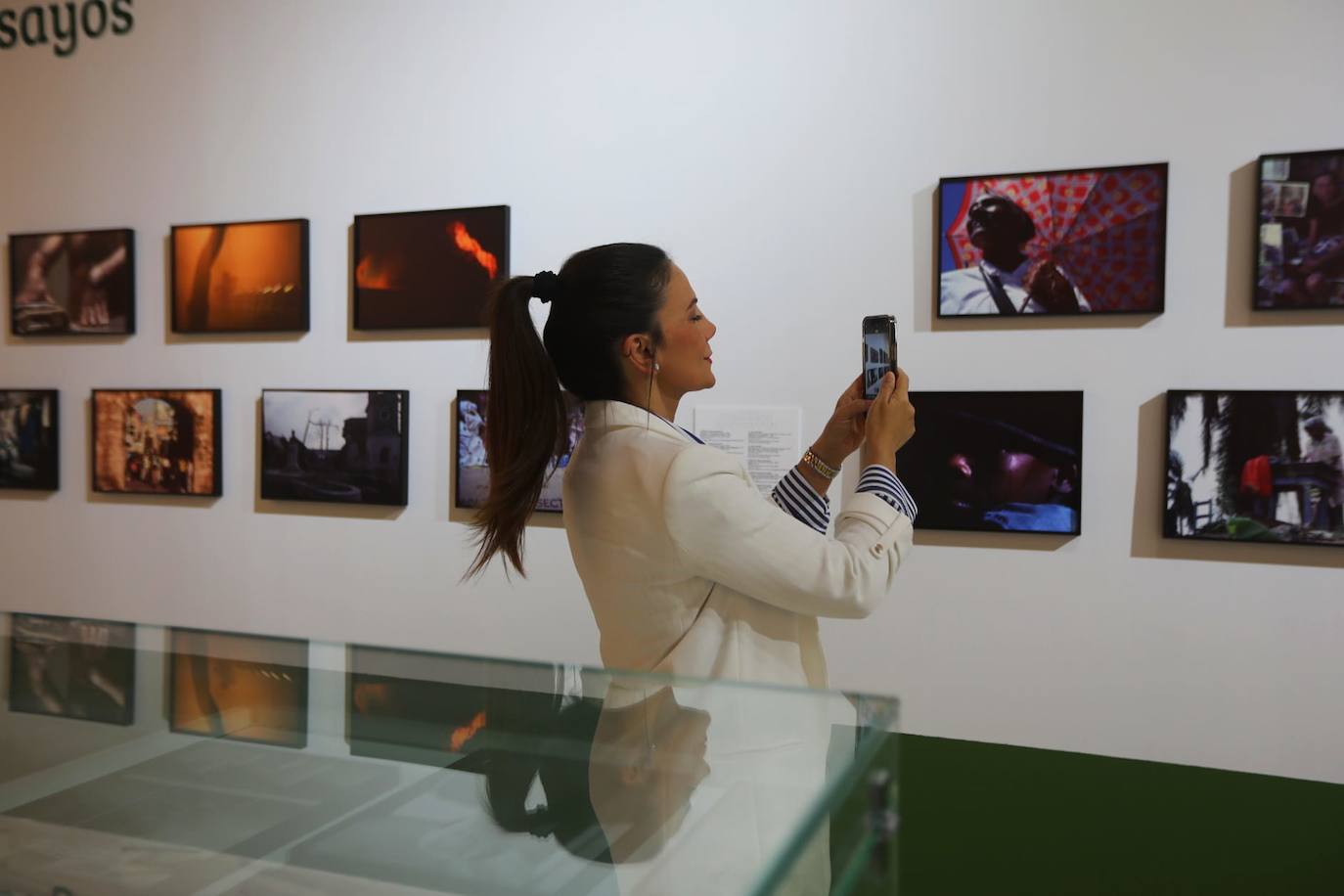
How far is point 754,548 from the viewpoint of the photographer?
81.0 inches

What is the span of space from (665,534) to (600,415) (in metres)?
0.32

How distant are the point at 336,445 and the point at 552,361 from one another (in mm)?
3001

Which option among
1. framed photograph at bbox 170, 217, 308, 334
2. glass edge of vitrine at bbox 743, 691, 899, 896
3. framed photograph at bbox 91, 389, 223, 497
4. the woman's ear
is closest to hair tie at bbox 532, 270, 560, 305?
the woman's ear

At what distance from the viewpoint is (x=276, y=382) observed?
5.21 meters

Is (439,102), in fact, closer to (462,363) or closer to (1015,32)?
(462,363)

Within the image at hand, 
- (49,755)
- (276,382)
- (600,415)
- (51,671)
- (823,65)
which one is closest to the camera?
(49,755)

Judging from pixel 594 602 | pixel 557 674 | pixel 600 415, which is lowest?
pixel 594 602

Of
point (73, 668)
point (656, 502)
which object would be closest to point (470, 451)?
point (656, 502)

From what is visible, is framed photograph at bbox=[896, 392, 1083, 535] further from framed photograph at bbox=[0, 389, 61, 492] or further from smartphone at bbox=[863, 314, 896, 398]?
framed photograph at bbox=[0, 389, 61, 492]

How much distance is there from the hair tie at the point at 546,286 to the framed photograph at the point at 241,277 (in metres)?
3.10

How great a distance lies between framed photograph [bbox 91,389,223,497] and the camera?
17.4ft

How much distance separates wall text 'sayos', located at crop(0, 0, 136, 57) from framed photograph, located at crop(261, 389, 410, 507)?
2172mm

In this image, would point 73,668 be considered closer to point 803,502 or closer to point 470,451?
point 803,502

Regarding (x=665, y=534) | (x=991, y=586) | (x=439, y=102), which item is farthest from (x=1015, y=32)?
(x=665, y=534)
